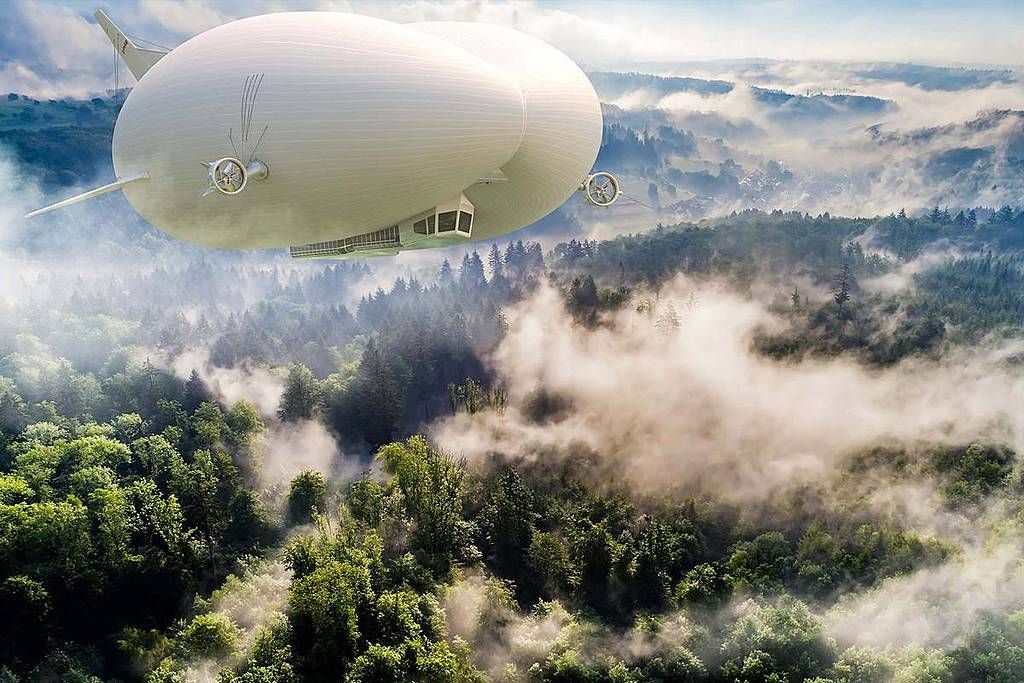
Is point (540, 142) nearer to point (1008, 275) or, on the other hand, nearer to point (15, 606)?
point (15, 606)

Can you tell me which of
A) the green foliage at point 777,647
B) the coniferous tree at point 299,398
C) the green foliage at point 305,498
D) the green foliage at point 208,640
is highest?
the coniferous tree at point 299,398

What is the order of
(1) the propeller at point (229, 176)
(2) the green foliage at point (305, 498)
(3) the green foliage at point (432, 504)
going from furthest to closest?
1. (2) the green foliage at point (305, 498)
2. (3) the green foliage at point (432, 504)
3. (1) the propeller at point (229, 176)

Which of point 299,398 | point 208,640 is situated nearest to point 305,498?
point 208,640

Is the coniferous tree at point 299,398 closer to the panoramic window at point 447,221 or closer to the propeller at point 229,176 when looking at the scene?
the panoramic window at point 447,221

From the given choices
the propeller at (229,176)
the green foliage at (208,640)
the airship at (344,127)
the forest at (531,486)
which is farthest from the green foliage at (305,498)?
the propeller at (229,176)

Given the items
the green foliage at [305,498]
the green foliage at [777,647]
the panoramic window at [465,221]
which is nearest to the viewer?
the panoramic window at [465,221]

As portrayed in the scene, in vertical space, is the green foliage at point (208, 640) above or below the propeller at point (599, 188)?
below

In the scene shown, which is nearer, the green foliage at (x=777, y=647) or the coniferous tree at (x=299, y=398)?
the green foliage at (x=777, y=647)

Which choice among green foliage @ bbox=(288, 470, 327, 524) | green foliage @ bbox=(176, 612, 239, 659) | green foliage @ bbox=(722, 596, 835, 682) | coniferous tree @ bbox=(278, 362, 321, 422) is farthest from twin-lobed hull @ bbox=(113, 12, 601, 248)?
coniferous tree @ bbox=(278, 362, 321, 422)
